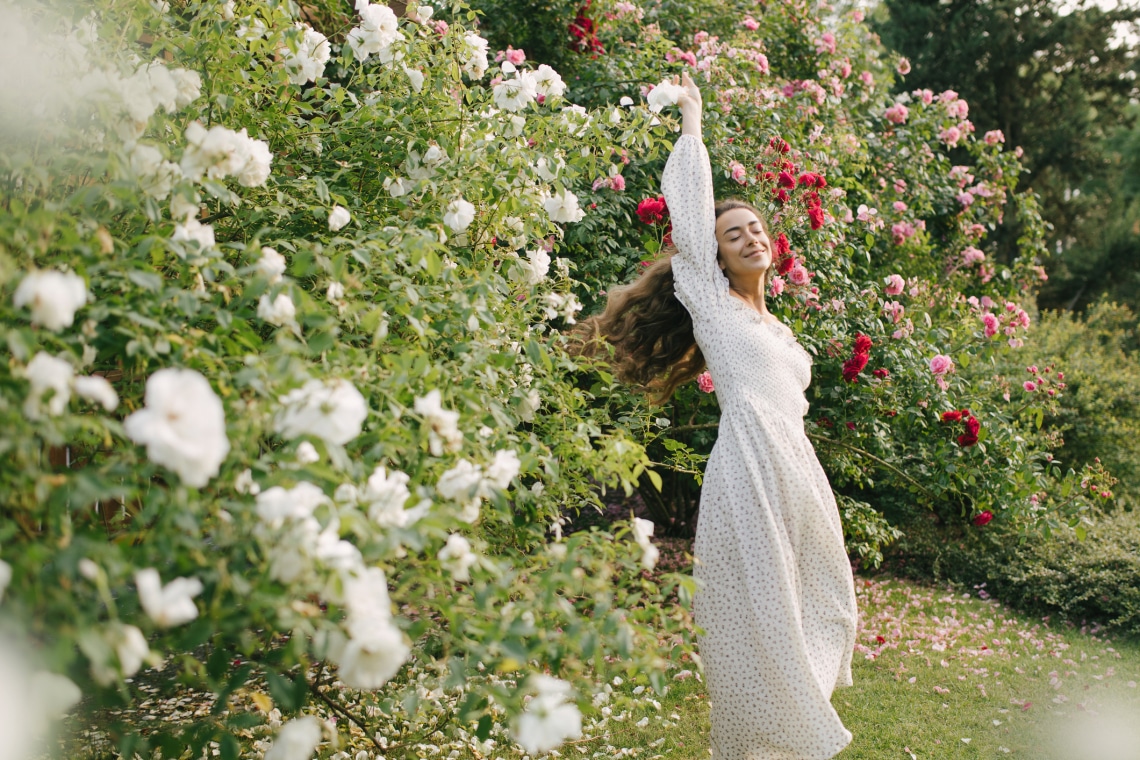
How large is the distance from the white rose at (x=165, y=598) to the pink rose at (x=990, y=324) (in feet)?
11.1

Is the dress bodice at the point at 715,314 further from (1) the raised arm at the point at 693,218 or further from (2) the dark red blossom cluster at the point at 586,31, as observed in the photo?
(2) the dark red blossom cluster at the point at 586,31

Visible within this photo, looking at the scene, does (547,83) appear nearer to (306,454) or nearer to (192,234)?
(192,234)

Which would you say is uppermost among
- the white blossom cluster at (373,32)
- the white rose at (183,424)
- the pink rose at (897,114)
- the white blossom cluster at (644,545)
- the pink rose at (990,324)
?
the pink rose at (897,114)

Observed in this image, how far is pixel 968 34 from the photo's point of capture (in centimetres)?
1127

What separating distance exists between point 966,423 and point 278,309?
263cm

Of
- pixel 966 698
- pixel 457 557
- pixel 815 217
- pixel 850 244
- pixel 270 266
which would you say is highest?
pixel 850 244

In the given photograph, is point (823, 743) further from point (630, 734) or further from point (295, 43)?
point (295, 43)

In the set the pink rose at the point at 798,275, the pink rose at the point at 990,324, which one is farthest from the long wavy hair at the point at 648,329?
the pink rose at the point at 990,324

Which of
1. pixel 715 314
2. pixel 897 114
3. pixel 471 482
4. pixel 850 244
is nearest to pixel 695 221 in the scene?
pixel 715 314

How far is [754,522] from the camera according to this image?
6.40 ft

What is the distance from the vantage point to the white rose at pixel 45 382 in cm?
94

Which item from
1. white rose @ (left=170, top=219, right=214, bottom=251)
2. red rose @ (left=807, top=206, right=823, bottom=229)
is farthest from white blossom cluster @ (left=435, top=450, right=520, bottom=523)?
red rose @ (left=807, top=206, right=823, bottom=229)

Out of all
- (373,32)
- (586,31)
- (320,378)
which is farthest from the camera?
(586,31)

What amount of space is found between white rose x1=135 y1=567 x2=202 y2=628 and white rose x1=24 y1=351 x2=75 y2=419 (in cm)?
22
